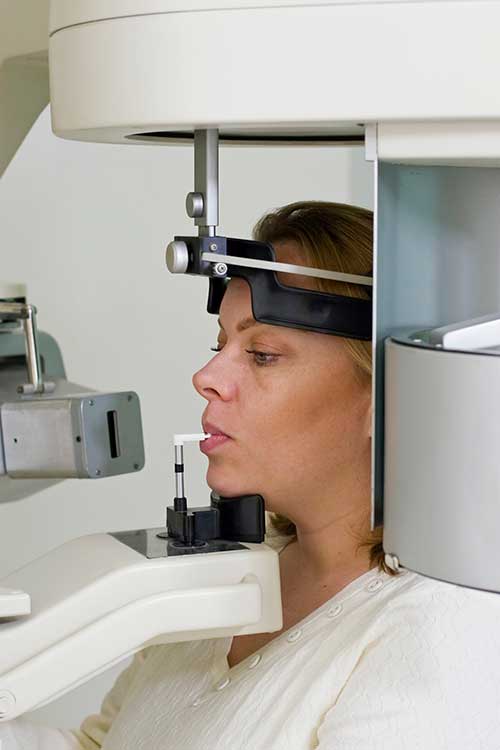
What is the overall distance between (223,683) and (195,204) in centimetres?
53

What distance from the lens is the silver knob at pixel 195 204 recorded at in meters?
1.07

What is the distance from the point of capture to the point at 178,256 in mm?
1085

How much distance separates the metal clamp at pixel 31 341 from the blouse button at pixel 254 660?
55 cm

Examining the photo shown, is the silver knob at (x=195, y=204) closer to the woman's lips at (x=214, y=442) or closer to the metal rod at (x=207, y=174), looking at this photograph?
the metal rod at (x=207, y=174)

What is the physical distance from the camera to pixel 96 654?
1.07 m

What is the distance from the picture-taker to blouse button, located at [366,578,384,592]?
1.22 meters

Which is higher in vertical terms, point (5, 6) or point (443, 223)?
point (5, 6)

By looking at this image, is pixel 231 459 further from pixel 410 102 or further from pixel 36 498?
pixel 36 498

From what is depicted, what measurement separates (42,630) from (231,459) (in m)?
0.28

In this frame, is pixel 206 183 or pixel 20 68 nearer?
pixel 206 183

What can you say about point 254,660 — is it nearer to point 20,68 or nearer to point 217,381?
point 217,381

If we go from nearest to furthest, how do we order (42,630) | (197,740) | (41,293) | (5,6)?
1. (42,630)
2. (197,740)
3. (5,6)
4. (41,293)

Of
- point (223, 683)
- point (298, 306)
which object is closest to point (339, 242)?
point (298, 306)

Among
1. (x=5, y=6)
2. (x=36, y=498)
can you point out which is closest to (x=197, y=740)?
(x=5, y=6)
